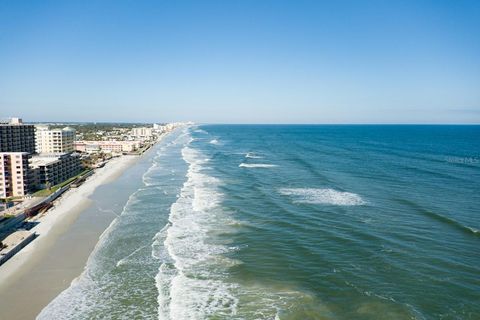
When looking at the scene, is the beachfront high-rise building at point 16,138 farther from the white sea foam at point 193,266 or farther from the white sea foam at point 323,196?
the white sea foam at point 323,196

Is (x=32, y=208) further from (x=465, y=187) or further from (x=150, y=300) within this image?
(x=465, y=187)

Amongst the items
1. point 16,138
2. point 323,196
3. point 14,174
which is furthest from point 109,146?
point 323,196

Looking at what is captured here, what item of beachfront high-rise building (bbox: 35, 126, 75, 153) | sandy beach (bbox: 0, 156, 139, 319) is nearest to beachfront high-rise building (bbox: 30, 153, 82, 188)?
sandy beach (bbox: 0, 156, 139, 319)

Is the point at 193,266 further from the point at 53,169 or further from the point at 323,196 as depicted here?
the point at 53,169

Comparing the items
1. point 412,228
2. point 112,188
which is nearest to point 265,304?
point 412,228

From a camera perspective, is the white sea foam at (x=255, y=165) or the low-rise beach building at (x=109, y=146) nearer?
the white sea foam at (x=255, y=165)

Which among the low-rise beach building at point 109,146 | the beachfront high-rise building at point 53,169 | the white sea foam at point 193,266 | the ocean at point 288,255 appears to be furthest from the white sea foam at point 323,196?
the low-rise beach building at point 109,146

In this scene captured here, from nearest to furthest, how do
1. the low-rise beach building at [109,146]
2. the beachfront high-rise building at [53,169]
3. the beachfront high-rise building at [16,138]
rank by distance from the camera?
the beachfront high-rise building at [53,169] → the beachfront high-rise building at [16,138] → the low-rise beach building at [109,146]
